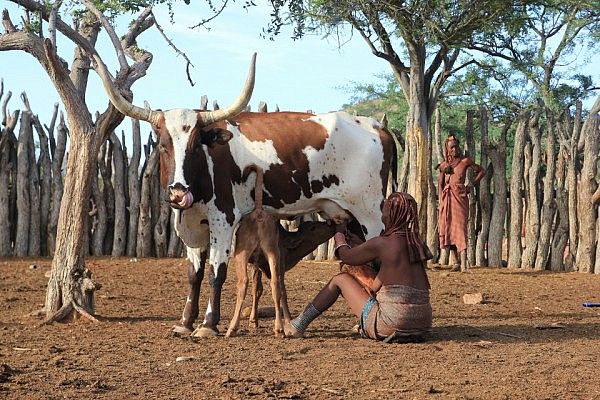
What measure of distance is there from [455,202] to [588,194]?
2011mm

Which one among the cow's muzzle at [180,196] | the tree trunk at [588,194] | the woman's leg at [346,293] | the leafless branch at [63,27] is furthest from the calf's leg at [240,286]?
the tree trunk at [588,194]

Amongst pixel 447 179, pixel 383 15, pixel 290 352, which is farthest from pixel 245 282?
pixel 383 15

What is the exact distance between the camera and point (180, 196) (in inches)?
285

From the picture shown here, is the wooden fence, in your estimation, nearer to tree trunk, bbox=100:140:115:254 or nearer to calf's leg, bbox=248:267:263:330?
tree trunk, bbox=100:140:115:254

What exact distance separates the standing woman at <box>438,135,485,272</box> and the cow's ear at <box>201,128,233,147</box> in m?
7.23

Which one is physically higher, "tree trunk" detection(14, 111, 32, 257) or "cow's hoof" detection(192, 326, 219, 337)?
"tree trunk" detection(14, 111, 32, 257)

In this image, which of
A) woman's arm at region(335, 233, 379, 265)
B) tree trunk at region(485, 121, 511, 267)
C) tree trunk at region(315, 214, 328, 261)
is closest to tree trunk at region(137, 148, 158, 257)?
tree trunk at region(315, 214, 328, 261)

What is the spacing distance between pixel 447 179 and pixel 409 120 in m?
1.34

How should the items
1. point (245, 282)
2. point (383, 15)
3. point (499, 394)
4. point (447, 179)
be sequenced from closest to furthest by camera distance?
1. point (499, 394)
2. point (245, 282)
3. point (447, 179)
4. point (383, 15)

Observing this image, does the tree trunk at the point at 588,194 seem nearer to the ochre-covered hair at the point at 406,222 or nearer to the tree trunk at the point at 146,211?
the tree trunk at the point at 146,211

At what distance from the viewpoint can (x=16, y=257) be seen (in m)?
14.6

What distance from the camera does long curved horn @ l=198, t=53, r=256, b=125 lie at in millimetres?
7469

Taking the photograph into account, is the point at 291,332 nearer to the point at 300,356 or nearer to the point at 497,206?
the point at 300,356

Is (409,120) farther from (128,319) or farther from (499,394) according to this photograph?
(499,394)
